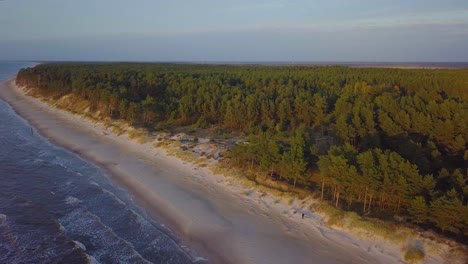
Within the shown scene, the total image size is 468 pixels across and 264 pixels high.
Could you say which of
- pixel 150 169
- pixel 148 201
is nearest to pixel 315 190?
pixel 148 201

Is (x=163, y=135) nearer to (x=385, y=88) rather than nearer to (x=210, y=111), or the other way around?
(x=210, y=111)

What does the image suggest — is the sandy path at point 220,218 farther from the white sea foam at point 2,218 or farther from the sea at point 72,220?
the white sea foam at point 2,218

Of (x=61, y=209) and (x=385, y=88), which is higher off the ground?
(x=385, y=88)

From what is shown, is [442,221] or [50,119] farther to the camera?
[50,119]

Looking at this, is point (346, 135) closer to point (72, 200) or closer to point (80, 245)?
point (72, 200)

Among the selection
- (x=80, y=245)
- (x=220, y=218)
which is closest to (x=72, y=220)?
(x=80, y=245)

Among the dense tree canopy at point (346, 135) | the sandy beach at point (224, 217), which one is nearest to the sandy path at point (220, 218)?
the sandy beach at point (224, 217)

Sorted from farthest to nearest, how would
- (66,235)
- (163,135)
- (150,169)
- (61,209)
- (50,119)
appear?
(50,119), (163,135), (150,169), (61,209), (66,235)

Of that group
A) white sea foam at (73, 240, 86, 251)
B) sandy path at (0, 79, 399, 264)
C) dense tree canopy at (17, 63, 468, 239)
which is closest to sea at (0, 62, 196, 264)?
white sea foam at (73, 240, 86, 251)
